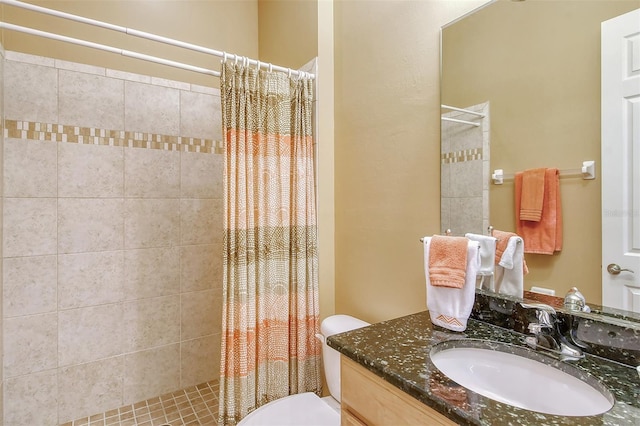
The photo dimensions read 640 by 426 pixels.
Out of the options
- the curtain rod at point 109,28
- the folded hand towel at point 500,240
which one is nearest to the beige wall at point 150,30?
the curtain rod at point 109,28

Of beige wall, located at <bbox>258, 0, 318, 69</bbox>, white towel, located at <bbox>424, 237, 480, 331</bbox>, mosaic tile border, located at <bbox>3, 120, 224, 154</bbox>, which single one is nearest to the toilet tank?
white towel, located at <bbox>424, 237, 480, 331</bbox>

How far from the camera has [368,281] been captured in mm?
1776

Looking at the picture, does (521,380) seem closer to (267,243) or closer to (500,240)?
(500,240)

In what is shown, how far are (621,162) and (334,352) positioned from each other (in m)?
1.31

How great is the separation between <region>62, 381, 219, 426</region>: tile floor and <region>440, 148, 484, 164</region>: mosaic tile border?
1982mm

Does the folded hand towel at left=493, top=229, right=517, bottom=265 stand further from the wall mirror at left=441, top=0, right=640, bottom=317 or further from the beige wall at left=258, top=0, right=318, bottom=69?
the beige wall at left=258, top=0, right=318, bottom=69

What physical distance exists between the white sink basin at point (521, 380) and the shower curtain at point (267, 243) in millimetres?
939

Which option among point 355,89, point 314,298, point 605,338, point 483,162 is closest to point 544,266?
point 605,338

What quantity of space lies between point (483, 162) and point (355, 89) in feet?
2.86

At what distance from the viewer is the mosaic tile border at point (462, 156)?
4.15 ft

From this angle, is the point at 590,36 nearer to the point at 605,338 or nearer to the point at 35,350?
the point at 605,338

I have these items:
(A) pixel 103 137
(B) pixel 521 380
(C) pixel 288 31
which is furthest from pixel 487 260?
(A) pixel 103 137

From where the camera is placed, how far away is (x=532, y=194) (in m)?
1.10

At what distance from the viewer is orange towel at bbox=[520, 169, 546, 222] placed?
1084mm
